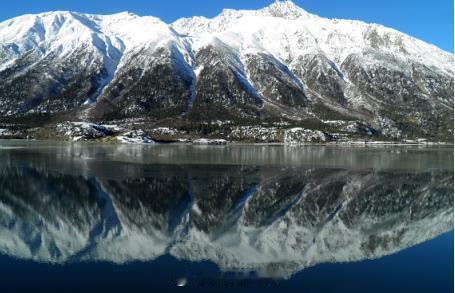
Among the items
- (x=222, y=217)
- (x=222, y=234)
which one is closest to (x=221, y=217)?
(x=222, y=217)

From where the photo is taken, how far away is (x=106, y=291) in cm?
2534

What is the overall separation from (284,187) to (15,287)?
4120cm

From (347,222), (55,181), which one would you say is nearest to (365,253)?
(347,222)

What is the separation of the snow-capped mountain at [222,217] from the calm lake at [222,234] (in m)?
0.12

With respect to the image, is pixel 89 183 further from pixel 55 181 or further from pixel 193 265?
pixel 193 265

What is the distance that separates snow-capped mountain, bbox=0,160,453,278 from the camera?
33.8 meters

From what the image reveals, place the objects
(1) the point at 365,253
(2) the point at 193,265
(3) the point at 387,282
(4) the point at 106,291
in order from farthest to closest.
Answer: (1) the point at 365,253 < (2) the point at 193,265 < (3) the point at 387,282 < (4) the point at 106,291

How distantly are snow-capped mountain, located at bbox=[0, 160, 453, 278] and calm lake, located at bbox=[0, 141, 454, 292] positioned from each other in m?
0.12

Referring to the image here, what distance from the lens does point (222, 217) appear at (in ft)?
148

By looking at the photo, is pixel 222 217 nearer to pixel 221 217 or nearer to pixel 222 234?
pixel 221 217

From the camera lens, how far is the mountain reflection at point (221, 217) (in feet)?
111

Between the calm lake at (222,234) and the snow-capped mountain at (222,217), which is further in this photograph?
the snow-capped mountain at (222,217)

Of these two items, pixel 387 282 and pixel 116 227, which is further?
pixel 116 227

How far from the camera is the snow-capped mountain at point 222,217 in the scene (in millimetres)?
33781
